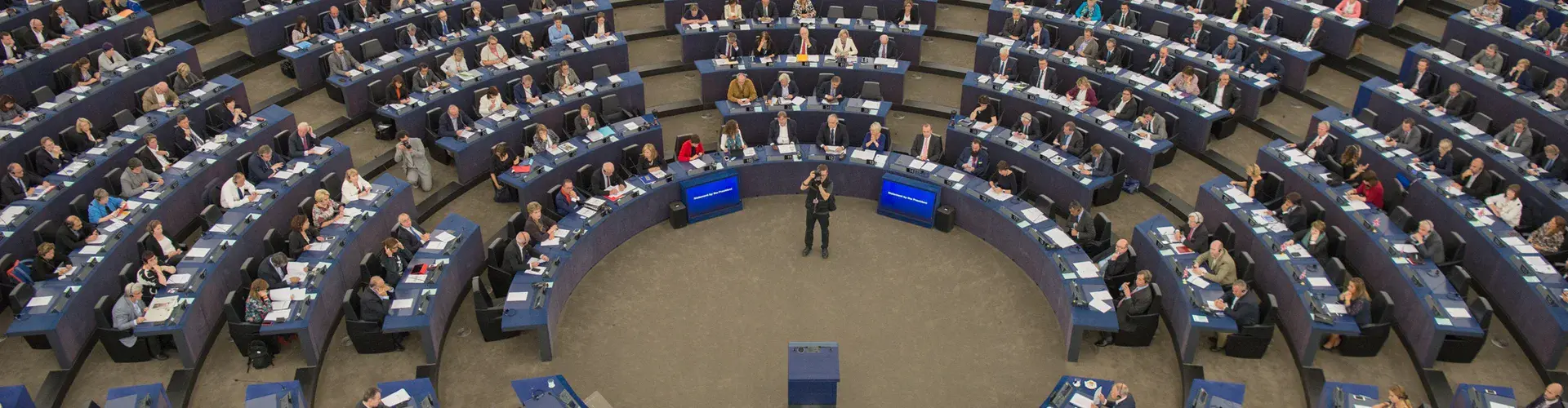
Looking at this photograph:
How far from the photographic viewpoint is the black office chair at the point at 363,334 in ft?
47.4

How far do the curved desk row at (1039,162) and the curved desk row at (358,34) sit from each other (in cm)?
1069

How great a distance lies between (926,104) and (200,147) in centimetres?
1277

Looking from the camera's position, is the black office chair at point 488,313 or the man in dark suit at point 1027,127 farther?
the man in dark suit at point 1027,127

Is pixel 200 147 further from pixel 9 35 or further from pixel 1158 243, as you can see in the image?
pixel 1158 243

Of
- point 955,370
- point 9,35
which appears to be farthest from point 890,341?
point 9,35

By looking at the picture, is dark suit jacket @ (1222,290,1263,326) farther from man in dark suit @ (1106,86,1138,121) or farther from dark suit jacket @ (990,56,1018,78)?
dark suit jacket @ (990,56,1018,78)

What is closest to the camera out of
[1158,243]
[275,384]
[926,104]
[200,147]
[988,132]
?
[275,384]

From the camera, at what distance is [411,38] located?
21703mm

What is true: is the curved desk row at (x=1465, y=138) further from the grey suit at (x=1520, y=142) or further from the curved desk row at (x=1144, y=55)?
the curved desk row at (x=1144, y=55)

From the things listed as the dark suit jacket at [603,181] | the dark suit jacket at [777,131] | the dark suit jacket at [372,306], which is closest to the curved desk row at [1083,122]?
the dark suit jacket at [777,131]

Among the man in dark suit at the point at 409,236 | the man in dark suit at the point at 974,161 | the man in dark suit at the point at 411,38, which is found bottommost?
the man in dark suit at the point at 409,236

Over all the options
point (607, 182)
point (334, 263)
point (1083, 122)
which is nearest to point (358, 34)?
point (607, 182)

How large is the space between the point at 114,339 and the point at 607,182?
699 centimetres

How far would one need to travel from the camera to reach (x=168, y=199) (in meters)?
16.7
